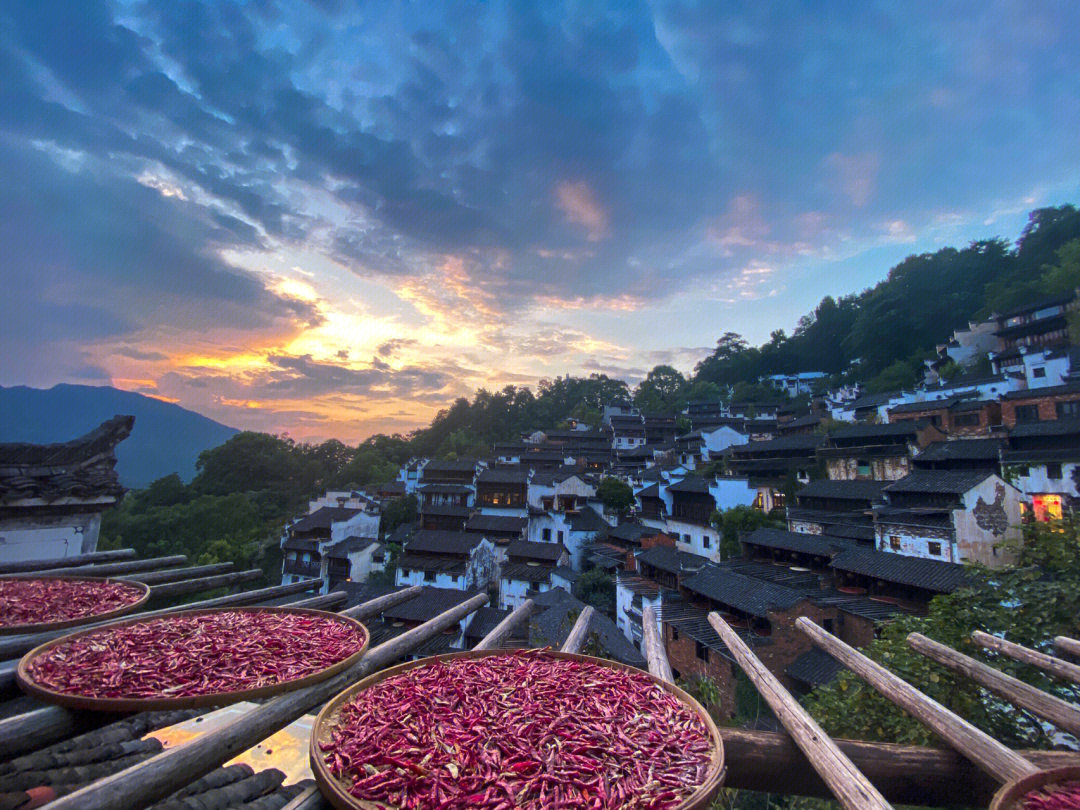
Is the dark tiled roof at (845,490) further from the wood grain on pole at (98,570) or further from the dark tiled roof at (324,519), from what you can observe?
the dark tiled roof at (324,519)

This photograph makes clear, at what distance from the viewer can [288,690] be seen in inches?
100.0

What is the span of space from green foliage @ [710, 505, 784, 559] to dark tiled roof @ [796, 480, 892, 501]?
259 centimetres

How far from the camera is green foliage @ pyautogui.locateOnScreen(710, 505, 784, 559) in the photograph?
2934 centimetres

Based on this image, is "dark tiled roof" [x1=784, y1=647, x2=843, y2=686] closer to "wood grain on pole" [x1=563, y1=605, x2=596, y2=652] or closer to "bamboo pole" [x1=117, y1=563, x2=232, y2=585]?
"wood grain on pole" [x1=563, y1=605, x2=596, y2=652]

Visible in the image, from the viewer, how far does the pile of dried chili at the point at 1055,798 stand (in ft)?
7.16

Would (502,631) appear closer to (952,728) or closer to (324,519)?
(952,728)

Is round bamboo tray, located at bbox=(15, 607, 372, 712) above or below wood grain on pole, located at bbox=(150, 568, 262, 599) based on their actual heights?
above

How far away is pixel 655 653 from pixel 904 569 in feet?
70.5

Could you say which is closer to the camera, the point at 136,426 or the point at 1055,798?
the point at 1055,798

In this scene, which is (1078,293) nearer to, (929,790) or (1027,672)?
(1027,672)

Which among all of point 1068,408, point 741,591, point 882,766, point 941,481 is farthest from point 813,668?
point 1068,408

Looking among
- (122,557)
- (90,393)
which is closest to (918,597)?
(122,557)

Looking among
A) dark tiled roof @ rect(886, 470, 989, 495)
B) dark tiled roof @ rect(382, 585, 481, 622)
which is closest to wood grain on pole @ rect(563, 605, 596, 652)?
dark tiled roof @ rect(382, 585, 481, 622)

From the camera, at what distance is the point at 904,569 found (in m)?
19.4
